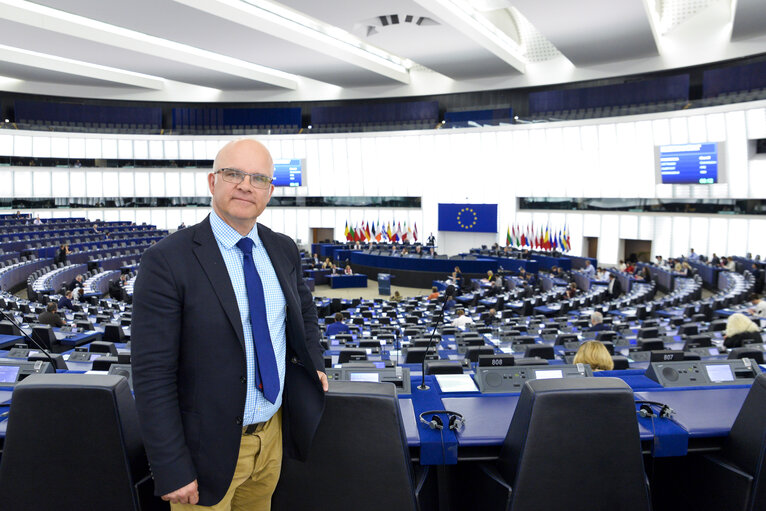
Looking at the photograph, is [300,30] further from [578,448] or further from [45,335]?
[578,448]

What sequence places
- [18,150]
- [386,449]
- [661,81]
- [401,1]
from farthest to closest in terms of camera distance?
[18,150], [661,81], [401,1], [386,449]

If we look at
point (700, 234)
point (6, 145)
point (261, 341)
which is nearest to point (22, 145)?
point (6, 145)

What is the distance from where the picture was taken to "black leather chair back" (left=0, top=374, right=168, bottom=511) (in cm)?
175

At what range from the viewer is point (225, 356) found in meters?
1.78

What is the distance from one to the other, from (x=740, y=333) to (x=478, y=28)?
17747mm

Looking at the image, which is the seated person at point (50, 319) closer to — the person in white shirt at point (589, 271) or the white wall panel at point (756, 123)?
the person in white shirt at point (589, 271)

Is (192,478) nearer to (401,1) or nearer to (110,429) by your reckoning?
(110,429)

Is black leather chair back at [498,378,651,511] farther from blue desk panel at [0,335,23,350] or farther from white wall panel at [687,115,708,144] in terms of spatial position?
white wall panel at [687,115,708,144]

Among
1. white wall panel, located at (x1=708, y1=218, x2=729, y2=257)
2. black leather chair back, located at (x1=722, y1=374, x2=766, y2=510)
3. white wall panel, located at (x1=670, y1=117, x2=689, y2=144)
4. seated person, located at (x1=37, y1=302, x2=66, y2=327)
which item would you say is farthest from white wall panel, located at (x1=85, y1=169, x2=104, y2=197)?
black leather chair back, located at (x1=722, y1=374, x2=766, y2=510)

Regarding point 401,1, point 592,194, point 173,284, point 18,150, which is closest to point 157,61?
point 18,150

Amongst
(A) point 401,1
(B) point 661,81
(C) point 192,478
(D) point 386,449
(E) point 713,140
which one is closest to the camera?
(C) point 192,478

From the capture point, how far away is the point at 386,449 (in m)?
1.92

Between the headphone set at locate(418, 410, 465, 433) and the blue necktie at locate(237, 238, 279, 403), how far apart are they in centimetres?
72

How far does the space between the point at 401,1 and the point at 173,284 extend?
58.3 feet
